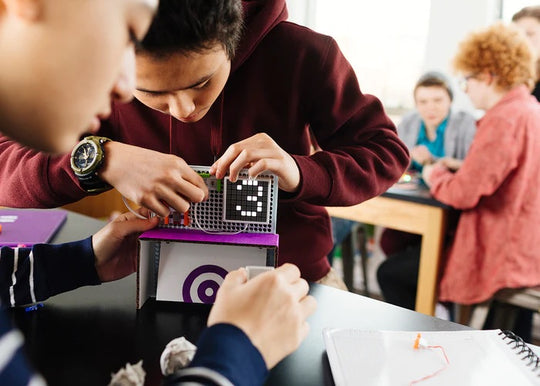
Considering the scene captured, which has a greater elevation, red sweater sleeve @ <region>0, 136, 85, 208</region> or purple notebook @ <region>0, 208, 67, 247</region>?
red sweater sleeve @ <region>0, 136, 85, 208</region>

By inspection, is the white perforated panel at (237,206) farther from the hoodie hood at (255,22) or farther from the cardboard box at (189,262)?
the hoodie hood at (255,22)

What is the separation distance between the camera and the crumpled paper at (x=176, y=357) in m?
0.67

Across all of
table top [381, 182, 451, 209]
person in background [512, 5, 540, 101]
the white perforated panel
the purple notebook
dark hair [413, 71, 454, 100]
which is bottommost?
the purple notebook

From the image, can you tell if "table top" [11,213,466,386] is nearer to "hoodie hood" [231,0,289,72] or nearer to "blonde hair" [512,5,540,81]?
"hoodie hood" [231,0,289,72]

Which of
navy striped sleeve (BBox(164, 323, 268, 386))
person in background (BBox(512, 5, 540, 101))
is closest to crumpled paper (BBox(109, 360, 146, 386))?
navy striped sleeve (BBox(164, 323, 268, 386))

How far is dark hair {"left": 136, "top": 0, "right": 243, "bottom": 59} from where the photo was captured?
62 centimetres

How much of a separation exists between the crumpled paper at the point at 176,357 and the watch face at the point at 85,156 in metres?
0.38

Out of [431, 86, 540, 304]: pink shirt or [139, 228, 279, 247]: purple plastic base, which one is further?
[431, 86, 540, 304]: pink shirt

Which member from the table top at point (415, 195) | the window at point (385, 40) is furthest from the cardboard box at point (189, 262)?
the window at point (385, 40)

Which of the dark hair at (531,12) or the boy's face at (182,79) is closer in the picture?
the boy's face at (182,79)

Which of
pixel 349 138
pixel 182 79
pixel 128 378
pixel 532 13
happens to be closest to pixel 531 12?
pixel 532 13

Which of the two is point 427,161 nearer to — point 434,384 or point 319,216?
point 319,216

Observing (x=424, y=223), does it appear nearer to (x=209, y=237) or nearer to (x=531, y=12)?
(x=531, y=12)

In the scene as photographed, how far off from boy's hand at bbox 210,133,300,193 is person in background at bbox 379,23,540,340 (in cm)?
136
